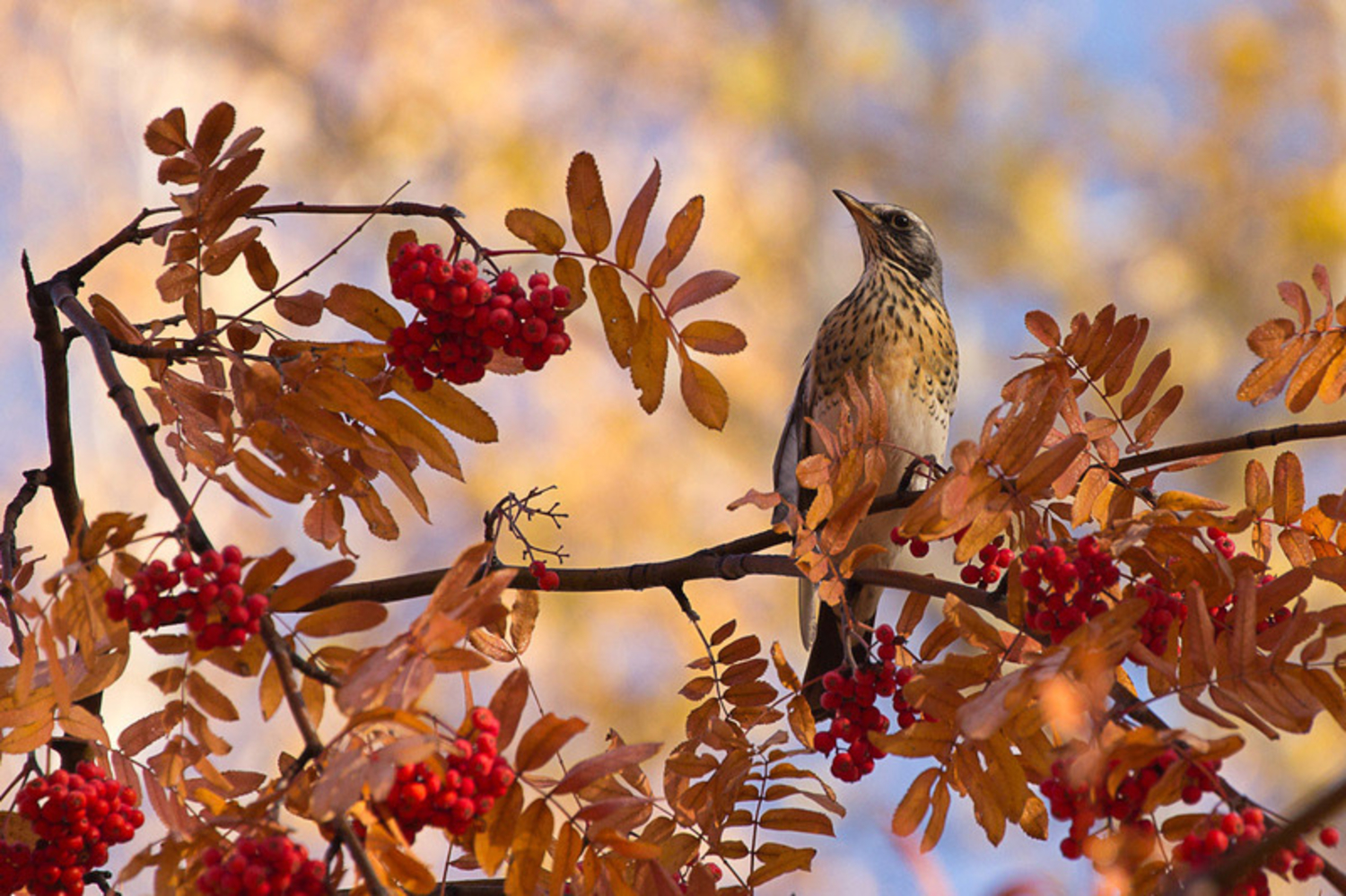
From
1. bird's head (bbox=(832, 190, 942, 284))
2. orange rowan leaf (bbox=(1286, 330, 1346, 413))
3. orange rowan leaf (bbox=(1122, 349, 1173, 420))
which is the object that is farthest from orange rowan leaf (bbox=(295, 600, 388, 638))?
bird's head (bbox=(832, 190, 942, 284))

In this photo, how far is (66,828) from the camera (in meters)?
1.10

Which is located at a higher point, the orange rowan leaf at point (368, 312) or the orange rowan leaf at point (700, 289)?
the orange rowan leaf at point (368, 312)

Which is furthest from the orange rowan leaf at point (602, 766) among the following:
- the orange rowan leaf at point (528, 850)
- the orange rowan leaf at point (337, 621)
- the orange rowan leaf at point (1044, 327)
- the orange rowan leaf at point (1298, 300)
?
the orange rowan leaf at point (1298, 300)

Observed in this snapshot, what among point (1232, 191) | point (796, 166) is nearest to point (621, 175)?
point (796, 166)

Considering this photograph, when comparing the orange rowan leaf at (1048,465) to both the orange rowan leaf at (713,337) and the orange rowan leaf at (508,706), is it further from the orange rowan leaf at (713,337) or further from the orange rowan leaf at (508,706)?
the orange rowan leaf at (508,706)

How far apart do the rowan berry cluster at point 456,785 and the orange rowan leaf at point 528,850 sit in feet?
0.15

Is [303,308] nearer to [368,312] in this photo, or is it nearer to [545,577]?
[368,312]

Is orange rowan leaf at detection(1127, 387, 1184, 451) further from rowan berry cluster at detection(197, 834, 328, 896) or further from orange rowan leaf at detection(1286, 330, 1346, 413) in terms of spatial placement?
rowan berry cluster at detection(197, 834, 328, 896)

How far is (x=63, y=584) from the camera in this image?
0.98 m

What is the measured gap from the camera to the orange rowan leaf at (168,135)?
123 centimetres

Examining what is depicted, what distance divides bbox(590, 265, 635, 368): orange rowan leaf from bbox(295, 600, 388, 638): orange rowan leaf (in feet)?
1.34

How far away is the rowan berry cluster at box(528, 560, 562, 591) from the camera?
145 centimetres

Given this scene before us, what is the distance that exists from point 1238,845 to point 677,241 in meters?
0.66

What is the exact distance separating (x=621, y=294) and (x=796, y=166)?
6.66m
